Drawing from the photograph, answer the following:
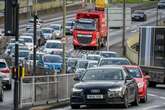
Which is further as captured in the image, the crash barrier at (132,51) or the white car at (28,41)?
the white car at (28,41)

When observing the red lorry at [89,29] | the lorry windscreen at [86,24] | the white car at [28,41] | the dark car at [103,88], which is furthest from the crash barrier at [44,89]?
the lorry windscreen at [86,24]

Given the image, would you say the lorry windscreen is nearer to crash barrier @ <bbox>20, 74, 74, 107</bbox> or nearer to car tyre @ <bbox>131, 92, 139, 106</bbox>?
crash barrier @ <bbox>20, 74, 74, 107</bbox>

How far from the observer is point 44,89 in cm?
3056

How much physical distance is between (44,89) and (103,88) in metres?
3.90

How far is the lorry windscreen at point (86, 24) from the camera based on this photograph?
77.1 m

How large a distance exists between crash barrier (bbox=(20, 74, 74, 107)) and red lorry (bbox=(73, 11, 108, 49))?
43576mm

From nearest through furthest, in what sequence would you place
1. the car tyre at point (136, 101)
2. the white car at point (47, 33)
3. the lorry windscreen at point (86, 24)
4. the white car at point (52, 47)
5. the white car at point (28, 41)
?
the car tyre at point (136, 101)
the white car at point (52, 47)
the white car at point (28, 41)
the lorry windscreen at point (86, 24)
the white car at point (47, 33)

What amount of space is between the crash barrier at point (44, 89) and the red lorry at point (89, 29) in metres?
43.6

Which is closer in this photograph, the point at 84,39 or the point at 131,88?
the point at 131,88

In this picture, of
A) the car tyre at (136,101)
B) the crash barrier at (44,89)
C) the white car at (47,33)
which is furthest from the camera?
the white car at (47,33)

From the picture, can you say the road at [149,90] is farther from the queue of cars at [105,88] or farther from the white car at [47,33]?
the white car at [47,33]

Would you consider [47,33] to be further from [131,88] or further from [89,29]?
[131,88]

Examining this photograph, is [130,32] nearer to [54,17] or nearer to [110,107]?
[54,17]

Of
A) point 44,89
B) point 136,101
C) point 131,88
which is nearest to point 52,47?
point 44,89
